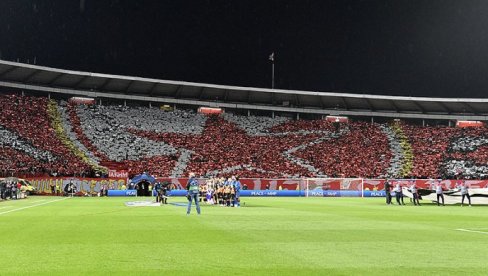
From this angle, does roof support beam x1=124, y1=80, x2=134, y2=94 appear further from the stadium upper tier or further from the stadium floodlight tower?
the stadium floodlight tower

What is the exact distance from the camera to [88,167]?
66.5 metres

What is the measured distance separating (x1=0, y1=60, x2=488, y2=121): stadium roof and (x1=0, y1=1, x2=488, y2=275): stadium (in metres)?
0.23

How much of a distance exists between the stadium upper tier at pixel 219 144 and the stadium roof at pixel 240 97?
9.38ft

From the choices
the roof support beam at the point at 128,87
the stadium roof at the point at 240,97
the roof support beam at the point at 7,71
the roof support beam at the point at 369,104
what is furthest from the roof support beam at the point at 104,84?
the roof support beam at the point at 369,104

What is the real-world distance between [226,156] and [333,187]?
18.4m

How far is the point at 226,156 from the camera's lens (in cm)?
7831

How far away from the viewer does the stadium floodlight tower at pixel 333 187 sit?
65312 mm

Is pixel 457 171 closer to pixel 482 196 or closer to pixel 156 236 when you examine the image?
pixel 482 196

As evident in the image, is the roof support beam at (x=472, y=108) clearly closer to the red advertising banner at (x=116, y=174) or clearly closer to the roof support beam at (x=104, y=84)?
the roof support beam at (x=104, y=84)

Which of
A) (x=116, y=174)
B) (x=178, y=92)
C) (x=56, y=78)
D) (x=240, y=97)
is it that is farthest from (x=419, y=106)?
(x=56, y=78)

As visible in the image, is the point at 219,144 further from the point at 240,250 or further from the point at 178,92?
the point at 240,250

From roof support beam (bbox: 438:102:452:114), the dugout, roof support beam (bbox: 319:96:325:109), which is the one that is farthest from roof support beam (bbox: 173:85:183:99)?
roof support beam (bbox: 438:102:452:114)

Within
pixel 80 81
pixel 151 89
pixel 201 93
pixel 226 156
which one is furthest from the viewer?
pixel 201 93

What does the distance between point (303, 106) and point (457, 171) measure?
2983 cm
